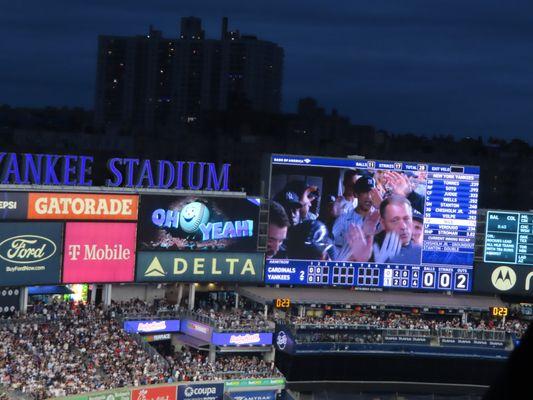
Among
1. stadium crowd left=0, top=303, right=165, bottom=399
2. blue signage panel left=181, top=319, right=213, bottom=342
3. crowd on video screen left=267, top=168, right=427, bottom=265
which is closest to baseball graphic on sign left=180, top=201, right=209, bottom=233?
crowd on video screen left=267, top=168, right=427, bottom=265

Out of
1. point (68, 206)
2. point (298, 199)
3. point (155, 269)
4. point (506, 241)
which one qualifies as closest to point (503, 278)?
point (506, 241)

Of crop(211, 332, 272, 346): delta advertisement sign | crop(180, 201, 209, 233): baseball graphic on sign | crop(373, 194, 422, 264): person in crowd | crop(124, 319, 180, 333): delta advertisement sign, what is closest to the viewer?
crop(124, 319, 180, 333): delta advertisement sign

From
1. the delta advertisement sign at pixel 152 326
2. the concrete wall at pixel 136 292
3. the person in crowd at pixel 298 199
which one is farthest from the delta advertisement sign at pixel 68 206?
the person in crowd at pixel 298 199

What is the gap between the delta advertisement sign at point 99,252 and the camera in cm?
4072

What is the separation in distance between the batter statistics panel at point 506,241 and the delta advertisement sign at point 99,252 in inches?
655

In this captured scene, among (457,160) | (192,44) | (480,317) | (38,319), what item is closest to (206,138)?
(457,160)

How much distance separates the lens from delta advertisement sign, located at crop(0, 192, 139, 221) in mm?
38750

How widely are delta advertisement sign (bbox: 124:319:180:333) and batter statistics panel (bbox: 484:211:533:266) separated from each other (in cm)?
1494

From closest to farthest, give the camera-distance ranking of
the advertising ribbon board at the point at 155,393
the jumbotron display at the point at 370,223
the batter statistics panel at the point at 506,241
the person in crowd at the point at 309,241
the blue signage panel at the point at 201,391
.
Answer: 1. the advertising ribbon board at the point at 155,393
2. the blue signage panel at the point at 201,391
3. the jumbotron display at the point at 370,223
4. the person in crowd at the point at 309,241
5. the batter statistics panel at the point at 506,241

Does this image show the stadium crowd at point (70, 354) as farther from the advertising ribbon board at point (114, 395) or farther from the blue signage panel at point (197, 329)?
the blue signage panel at point (197, 329)

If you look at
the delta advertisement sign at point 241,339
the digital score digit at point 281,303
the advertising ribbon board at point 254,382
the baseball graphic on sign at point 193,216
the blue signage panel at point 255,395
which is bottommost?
the blue signage panel at point 255,395

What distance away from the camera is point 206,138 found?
107875 millimetres

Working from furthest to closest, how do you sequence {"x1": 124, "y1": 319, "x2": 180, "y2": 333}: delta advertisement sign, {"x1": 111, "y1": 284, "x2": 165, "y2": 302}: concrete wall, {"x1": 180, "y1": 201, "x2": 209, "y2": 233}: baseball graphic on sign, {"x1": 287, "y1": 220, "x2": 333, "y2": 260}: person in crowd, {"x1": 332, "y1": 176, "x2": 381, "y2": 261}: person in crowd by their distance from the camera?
{"x1": 332, "y1": 176, "x2": 381, "y2": 261}: person in crowd < {"x1": 287, "y1": 220, "x2": 333, "y2": 260}: person in crowd < {"x1": 111, "y1": 284, "x2": 165, "y2": 302}: concrete wall < {"x1": 180, "y1": 201, "x2": 209, "y2": 233}: baseball graphic on sign < {"x1": 124, "y1": 319, "x2": 180, "y2": 333}: delta advertisement sign

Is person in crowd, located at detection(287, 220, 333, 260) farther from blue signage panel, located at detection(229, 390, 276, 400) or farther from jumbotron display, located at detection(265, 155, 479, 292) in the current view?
blue signage panel, located at detection(229, 390, 276, 400)
